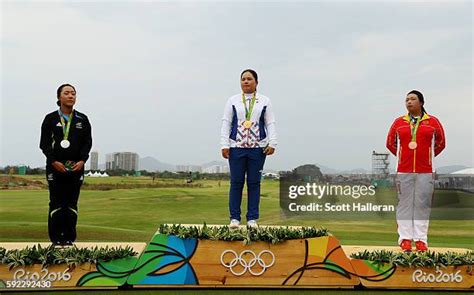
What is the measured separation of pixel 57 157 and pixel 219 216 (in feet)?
12.6

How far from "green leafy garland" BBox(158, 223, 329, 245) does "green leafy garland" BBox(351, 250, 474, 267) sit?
432 mm

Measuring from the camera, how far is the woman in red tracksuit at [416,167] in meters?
4.25

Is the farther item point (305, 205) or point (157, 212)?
point (157, 212)

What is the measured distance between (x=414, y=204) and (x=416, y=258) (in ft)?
2.60

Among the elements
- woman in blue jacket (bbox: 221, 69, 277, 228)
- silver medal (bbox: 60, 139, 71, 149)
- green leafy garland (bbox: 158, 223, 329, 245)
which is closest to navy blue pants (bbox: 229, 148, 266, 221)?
woman in blue jacket (bbox: 221, 69, 277, 228)

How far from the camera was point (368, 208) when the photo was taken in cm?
513

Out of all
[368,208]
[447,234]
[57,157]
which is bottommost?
[447,234]

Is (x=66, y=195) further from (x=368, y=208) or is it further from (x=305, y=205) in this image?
(x=368, y=208)

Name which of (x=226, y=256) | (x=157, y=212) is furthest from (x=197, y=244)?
(x=157, y=212)

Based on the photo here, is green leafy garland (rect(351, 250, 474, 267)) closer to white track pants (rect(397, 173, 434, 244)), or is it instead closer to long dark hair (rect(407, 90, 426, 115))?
white track pants (rect(397, 173, 434, 244))

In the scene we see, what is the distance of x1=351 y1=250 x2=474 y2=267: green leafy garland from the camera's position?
3652 mm

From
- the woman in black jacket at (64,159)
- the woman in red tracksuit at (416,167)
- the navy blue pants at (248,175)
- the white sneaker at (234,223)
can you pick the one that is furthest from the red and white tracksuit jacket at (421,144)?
the woman in black jacket at (64,159)

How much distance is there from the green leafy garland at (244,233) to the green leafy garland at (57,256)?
47 centimetres

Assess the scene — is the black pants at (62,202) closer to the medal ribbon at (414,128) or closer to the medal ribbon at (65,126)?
the medal ribbon at (65,126)
